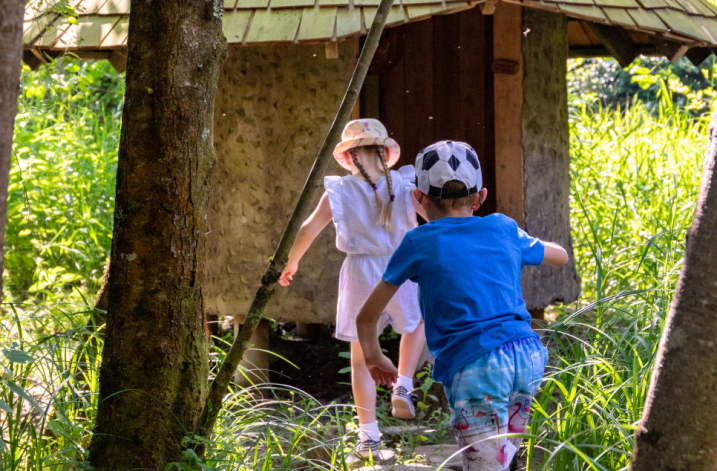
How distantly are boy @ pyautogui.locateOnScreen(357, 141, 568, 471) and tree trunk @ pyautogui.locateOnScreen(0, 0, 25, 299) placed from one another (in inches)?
43.6

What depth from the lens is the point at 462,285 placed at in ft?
7.02

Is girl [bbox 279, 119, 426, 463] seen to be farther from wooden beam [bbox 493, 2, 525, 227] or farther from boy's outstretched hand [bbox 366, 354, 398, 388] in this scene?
wooden beam [bbox 493, 2, 525, 227]

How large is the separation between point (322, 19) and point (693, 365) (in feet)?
9.78

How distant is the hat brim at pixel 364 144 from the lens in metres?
3.46

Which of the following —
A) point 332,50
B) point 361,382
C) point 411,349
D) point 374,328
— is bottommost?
point 361,382

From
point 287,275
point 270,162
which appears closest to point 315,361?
point 270,162

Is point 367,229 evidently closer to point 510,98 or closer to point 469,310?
point 469,310

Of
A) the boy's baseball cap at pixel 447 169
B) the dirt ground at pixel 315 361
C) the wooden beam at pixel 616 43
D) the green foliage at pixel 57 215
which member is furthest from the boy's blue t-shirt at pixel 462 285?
the green foliage at pixel 57 215

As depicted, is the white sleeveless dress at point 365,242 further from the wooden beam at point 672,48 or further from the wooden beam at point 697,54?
the wooden beam at point 697,54

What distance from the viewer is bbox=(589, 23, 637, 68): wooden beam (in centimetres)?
542

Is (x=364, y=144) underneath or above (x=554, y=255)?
above

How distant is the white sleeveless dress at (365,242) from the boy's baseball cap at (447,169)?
1198 mm

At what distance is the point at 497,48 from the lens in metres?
4.60

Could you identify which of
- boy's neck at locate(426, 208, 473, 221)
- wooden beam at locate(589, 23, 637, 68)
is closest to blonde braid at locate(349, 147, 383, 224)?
boy's neck at locate(426, 208, 473, 221)
